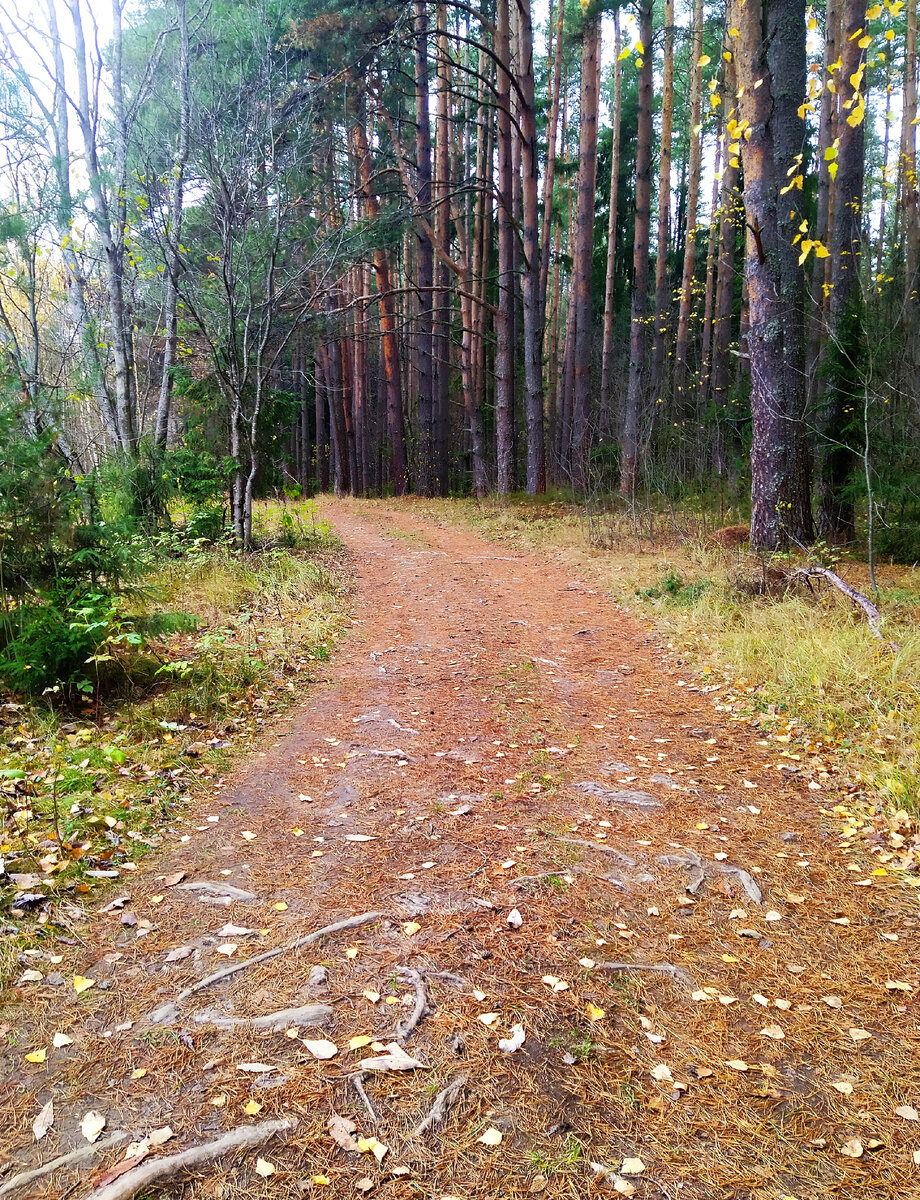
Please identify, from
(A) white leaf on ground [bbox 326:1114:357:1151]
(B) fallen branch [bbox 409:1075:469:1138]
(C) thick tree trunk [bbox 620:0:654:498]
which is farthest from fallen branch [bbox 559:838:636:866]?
(C) thick tree trunk [bbox 620:0:654:498]

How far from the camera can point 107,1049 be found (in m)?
2.39

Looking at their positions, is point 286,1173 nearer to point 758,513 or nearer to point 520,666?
point 520,666

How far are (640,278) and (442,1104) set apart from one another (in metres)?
15.7

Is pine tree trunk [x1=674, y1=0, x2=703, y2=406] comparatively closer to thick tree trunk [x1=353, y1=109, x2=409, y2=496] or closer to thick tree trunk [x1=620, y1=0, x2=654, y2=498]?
thick tree trunk [x1=620, y1=0, x2=654, y2=498]

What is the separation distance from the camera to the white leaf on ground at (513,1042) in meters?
2.41

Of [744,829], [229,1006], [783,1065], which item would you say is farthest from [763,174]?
[229,1006]

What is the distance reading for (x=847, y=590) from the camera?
6.14 m

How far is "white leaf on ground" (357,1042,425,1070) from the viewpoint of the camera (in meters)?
2.32

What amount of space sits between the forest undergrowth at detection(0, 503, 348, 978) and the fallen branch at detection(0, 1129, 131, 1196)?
947mm

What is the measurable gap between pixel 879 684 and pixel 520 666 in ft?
8.98

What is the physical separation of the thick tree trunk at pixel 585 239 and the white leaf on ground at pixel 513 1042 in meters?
13.5

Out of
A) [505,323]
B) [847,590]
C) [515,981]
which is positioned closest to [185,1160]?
[515,981]

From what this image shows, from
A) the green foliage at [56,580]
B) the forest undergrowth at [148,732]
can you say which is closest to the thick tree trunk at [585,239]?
the forest undergrowth at [148,732]

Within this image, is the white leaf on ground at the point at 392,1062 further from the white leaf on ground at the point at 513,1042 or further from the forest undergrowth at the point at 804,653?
the forest undergrowth at the point at 804,653
